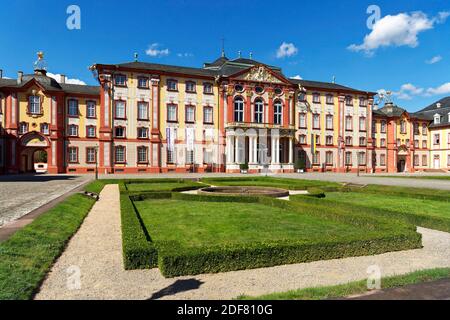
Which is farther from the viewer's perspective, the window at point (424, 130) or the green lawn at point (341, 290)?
the window at point (424, 130)

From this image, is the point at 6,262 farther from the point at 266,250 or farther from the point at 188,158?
the point at 188,158

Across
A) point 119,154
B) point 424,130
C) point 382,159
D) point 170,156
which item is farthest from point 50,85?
point 424,130

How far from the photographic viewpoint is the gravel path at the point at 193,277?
5.25 metres

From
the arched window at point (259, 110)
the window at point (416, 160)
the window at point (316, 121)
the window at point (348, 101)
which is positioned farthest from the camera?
the window at point (416, 160)

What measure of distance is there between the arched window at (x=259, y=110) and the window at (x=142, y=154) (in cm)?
1796

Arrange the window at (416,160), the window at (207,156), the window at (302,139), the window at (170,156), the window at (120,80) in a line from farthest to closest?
the window at (416,160), the window at (302,139), the window at (207,156), the window at (170,156), the window at (120,80)

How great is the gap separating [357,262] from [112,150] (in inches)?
1571

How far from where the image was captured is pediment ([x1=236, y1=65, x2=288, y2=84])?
1868 inches

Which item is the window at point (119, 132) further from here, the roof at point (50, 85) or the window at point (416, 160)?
the window at point (416, 160)

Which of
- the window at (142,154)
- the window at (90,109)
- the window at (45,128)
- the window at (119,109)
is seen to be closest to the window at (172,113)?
the window at (142,154)

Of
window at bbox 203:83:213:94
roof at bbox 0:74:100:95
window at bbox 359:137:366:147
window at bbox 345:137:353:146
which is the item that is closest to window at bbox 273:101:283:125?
window at bbox 203:83:213:94

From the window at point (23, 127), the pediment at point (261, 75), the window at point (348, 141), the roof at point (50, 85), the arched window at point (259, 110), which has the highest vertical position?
the pediment at point (261, 75)

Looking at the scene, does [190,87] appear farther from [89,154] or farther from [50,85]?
[50,85]

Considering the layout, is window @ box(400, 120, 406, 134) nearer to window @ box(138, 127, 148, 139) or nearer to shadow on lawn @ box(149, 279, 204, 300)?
window @ box(138, 127, 148, 139)
